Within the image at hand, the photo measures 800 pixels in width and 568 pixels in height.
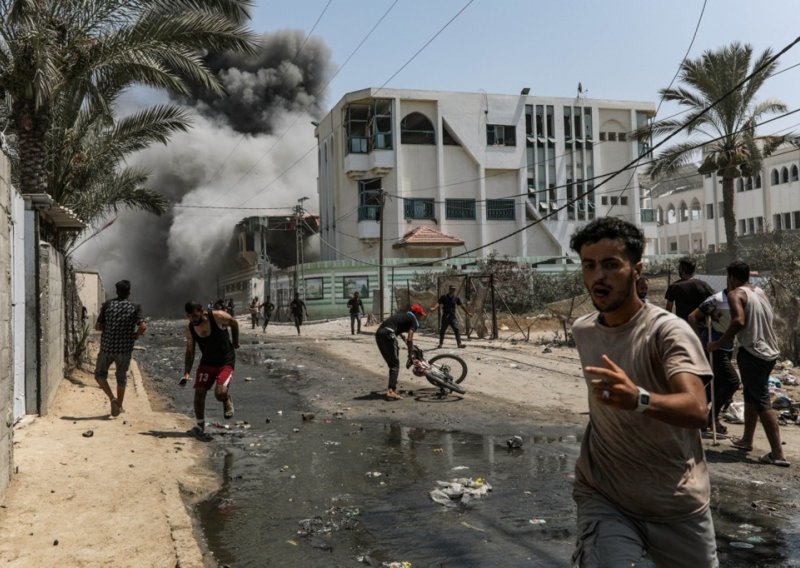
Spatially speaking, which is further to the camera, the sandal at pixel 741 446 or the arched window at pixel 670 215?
the arched window at pixel 670 215

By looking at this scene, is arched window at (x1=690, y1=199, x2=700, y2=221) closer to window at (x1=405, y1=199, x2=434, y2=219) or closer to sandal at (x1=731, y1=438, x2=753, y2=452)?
window at (x1=405, y1=199, x2=434, y2=219)

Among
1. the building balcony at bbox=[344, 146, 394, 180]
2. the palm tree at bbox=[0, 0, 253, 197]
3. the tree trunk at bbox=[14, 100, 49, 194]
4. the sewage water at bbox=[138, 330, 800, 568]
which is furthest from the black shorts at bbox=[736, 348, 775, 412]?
the building balcony at bbox=[344, 146, 394, 180]

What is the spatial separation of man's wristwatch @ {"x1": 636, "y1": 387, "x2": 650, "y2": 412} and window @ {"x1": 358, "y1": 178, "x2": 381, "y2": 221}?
4125cm

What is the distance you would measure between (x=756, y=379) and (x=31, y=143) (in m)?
11.2

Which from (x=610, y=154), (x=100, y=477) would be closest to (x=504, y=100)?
(x=610, y=154)

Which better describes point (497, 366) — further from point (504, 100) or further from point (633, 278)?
point (504, 100)

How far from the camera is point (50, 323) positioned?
33.8ft

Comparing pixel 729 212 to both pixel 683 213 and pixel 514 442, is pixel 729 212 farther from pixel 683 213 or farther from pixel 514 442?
pixel 683 213

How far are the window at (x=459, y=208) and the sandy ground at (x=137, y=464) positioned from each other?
1253 inches

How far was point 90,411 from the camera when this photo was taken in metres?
9.91

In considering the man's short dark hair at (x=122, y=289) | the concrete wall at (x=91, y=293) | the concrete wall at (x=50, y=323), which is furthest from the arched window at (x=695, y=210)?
the man's short dark hair at (x=122, y=289)

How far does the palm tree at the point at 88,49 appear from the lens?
11365 millimetres

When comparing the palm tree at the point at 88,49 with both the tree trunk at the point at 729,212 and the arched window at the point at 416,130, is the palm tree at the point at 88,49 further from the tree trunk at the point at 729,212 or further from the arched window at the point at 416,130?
the arched window at the point at 416,130

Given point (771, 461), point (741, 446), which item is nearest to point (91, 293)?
point (741, 446)
